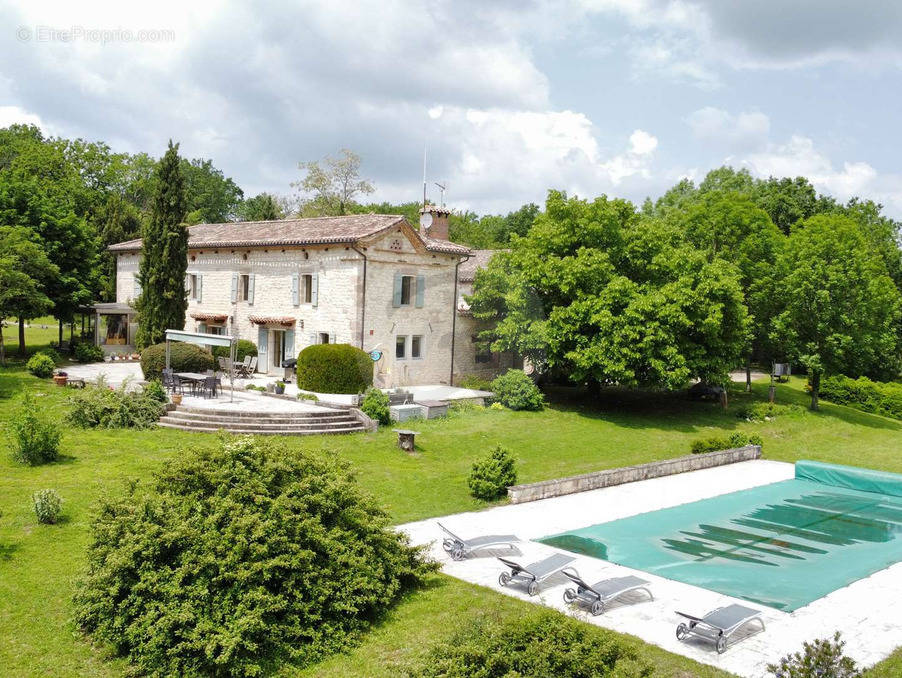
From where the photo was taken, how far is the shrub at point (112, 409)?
19.8 meters

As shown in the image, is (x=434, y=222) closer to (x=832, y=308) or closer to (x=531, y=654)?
(x=832, y=308)

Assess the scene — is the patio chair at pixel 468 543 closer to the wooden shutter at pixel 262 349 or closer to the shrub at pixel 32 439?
the shrub at pixel 32 439

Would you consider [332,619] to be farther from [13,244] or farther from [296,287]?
[13,244]

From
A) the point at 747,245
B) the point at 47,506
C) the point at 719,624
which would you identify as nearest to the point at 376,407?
the point at 47,506

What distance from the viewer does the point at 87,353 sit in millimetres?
31906

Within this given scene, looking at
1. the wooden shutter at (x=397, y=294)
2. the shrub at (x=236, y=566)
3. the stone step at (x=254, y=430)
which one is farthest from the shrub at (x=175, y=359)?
the shrub at (x=236, y=566)

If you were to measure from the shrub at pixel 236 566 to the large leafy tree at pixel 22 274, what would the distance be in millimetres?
19612

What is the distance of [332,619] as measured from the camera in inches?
384

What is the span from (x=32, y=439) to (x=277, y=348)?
14.7 metres

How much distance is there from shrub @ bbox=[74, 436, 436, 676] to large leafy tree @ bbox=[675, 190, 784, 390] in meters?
28.1

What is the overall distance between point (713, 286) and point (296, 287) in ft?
53.4

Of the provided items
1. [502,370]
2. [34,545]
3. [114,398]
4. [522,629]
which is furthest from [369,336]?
[522,629]

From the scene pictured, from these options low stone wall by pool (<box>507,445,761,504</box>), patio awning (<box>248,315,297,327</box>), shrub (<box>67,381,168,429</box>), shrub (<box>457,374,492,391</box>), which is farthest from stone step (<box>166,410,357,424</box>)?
shrub (<box>457,374,492,391</box>)

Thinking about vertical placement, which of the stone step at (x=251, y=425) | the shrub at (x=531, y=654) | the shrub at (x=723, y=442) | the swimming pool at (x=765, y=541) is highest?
the stone step at (x=251, y=425)
